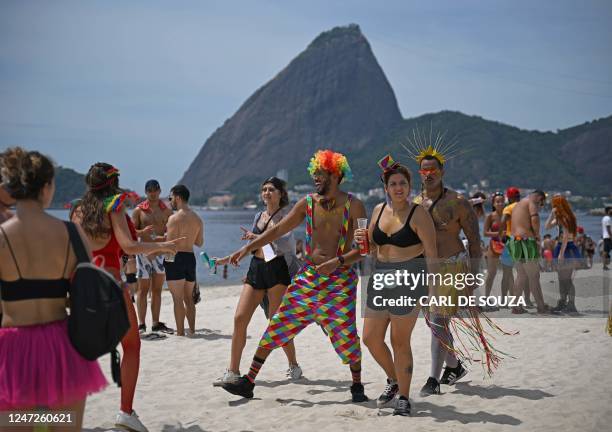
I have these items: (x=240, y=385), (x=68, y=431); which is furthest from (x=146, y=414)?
(x=68, y=431)

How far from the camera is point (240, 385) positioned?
18.6 ft

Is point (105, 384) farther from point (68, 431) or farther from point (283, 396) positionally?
point (283, 396)

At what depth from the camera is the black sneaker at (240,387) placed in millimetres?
5676

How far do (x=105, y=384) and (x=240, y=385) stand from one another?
2389 millimetres

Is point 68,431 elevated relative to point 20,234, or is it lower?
lower

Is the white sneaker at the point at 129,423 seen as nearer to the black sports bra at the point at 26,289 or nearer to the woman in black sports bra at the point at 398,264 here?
the woman in black sports bra at the point at 398,264

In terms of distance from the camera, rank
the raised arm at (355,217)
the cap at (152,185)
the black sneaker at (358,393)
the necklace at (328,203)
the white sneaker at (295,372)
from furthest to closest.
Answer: the cap at (152,185)
the white sneaker at (295,372)
the black sneaker at (358,393)
the necklace at (328,203)
the raised arm at (355,217)

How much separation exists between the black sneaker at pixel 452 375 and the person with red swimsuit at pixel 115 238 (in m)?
2.71

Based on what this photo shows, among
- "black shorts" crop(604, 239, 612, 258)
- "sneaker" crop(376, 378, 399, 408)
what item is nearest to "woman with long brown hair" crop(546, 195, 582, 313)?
"sneaker" crop(376, 378, 399, 408)

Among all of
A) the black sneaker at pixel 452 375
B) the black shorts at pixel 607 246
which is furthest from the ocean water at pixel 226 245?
the black shorts at pixel 607 246

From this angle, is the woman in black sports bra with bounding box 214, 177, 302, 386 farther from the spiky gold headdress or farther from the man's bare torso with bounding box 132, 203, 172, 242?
the man's bare torso with bounding box 132, 203, 172, 242

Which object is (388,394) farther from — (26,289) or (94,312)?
(26,289)

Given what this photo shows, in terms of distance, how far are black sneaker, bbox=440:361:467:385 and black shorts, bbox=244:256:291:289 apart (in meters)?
1.62

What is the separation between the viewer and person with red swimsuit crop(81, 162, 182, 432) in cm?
472
